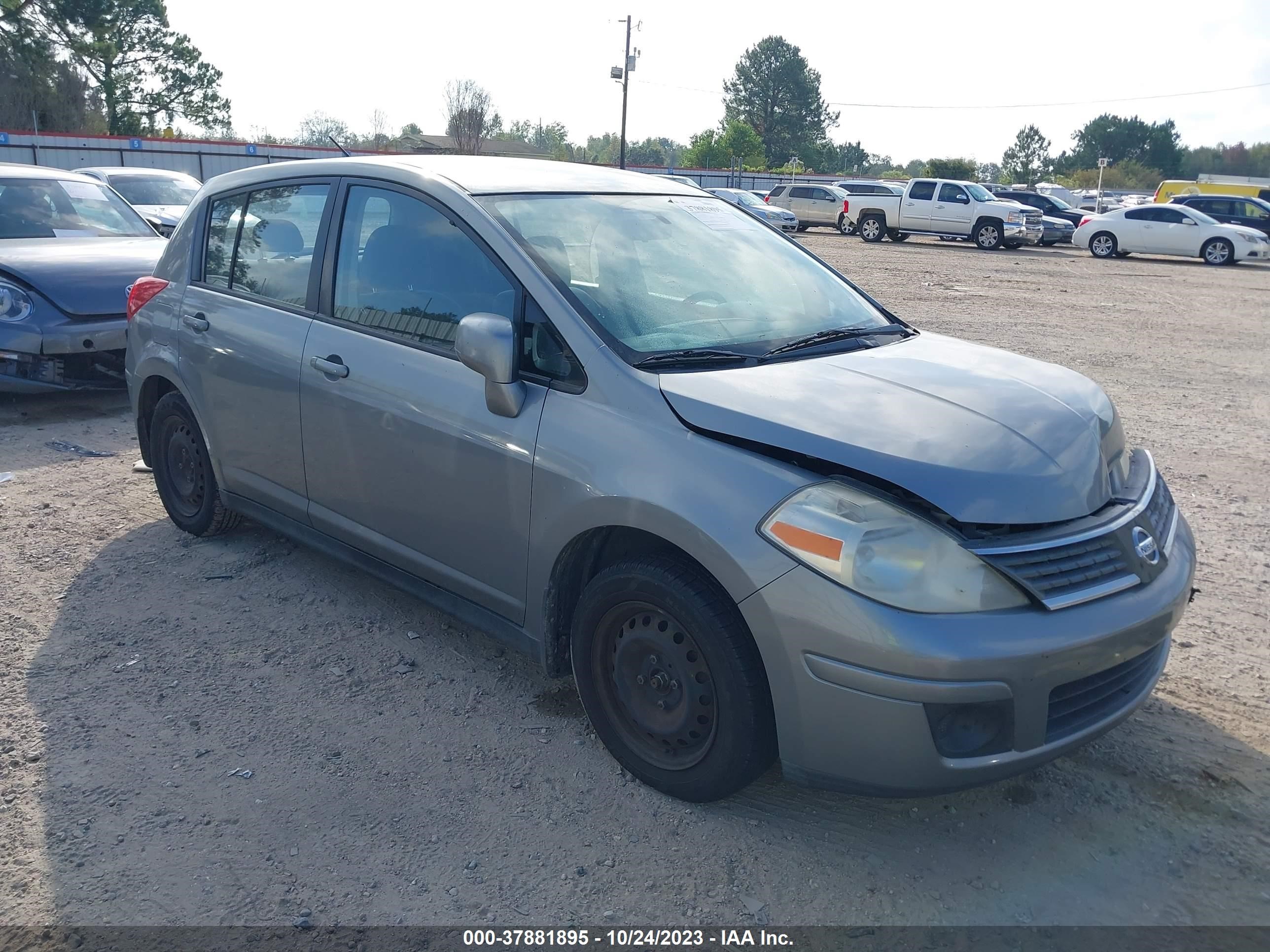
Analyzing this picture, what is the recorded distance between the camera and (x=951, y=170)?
66438mm

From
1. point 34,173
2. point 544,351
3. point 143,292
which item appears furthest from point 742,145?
point 544,351

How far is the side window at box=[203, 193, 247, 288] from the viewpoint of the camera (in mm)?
4504

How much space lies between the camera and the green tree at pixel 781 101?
110 meters

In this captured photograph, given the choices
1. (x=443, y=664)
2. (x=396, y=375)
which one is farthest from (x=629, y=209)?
(x=443, y=664)

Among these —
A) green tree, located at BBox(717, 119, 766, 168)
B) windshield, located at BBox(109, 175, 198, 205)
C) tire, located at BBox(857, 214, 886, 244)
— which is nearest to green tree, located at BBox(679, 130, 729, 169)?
green tree, located at BBox(717, 119, 766, 168)

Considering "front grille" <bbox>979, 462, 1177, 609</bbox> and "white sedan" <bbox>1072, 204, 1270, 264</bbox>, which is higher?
"white sedan" <bbox>1072, 204, 1270, 264</bbox>

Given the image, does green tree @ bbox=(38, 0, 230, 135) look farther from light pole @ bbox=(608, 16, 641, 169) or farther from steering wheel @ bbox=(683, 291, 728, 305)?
steering wheel @ bbox=(683, 291, 728, 305)

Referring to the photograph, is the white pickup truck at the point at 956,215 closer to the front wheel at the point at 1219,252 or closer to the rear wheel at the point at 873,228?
the rear wheel at the point at 873,228

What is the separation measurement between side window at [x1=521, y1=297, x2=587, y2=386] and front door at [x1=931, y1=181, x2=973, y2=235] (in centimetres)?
2741

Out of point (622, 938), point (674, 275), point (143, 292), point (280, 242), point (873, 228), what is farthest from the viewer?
point (873, 228)

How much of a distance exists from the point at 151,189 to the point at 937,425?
45.9ft

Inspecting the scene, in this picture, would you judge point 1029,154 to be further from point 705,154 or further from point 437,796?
point 437,796

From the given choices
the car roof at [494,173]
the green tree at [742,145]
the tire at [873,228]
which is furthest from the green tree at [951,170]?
the car roof at [494,173]

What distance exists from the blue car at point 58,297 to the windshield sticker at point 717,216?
4859 millimetres
